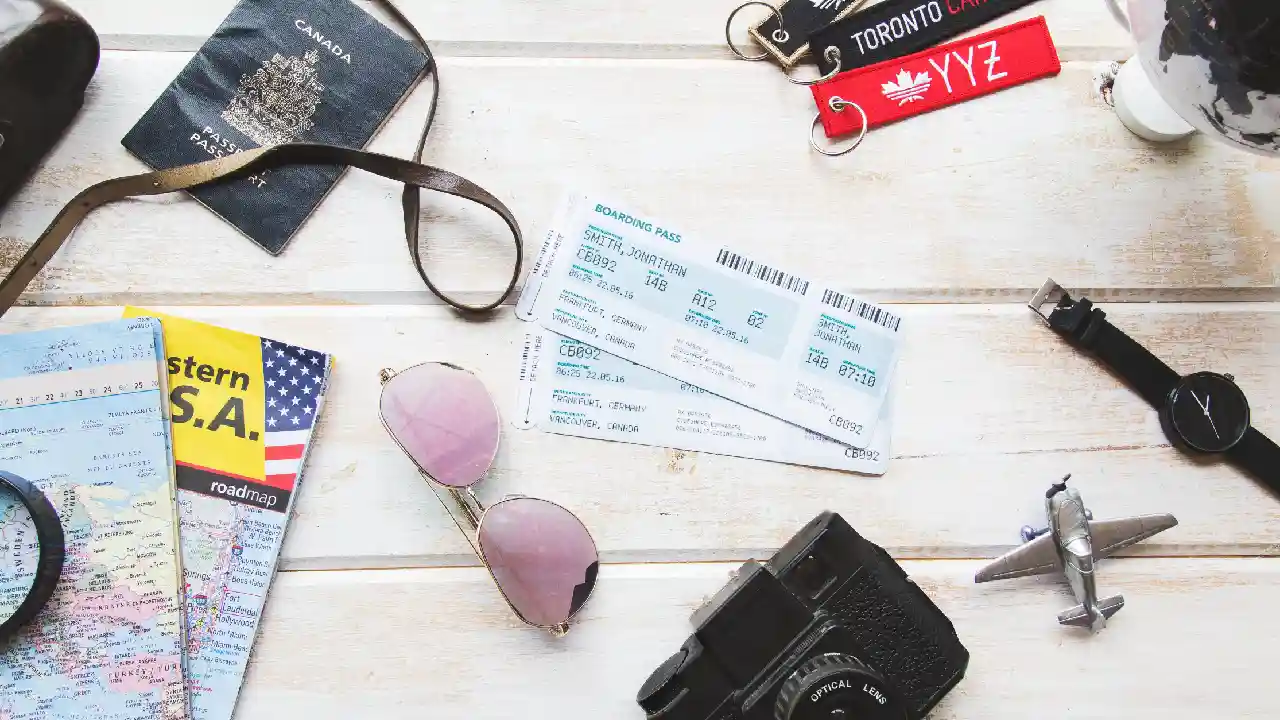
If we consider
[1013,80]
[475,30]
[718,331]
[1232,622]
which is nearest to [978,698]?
[1232,622]

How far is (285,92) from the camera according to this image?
655 millimetres

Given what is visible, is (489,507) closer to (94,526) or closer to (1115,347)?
(94,526)

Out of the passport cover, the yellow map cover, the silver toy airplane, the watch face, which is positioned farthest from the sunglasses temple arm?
the watch face

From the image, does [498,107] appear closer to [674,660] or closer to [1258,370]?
[674,660]

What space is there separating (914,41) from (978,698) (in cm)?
45

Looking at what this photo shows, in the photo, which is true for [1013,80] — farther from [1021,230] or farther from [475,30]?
[475,30]

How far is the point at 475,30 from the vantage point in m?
0.67

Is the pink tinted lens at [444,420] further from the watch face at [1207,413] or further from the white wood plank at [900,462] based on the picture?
the watch face at [1207,413]

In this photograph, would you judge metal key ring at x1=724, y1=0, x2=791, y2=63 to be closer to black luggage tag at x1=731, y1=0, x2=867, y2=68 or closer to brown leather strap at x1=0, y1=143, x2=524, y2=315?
black luggage tag at x1=731, y1=0, x2=867, y2=68

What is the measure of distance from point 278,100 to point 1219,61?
572 millimetres

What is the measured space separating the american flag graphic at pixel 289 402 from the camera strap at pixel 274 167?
94mm

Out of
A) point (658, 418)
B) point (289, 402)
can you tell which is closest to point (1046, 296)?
point (658, 418)

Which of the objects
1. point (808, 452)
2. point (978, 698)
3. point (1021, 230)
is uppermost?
point (1021, 230)

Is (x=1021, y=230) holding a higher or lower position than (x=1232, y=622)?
higher
